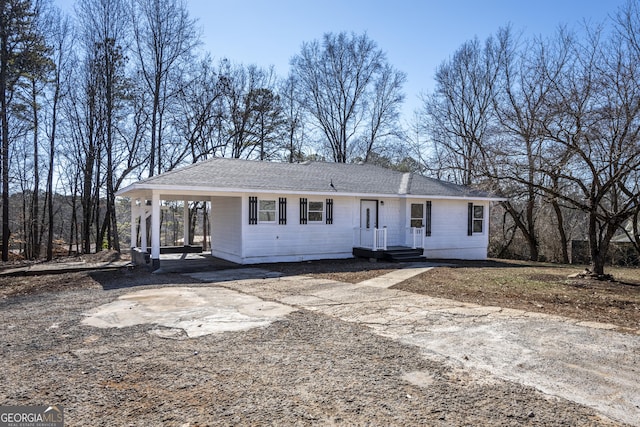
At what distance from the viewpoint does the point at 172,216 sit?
34.8 m

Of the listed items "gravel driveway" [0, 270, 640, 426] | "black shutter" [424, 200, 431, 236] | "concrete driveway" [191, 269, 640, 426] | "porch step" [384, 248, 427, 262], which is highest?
"black shutter" [424, 200, 431, 236]

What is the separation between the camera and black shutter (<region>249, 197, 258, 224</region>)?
1363 centimetres

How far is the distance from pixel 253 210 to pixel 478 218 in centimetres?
1061

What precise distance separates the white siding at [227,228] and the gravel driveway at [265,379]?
8.29 m

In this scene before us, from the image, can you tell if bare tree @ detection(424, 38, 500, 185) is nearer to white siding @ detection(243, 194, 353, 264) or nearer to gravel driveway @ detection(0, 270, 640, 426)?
white siding @ detection(243, 194, 353, 264)

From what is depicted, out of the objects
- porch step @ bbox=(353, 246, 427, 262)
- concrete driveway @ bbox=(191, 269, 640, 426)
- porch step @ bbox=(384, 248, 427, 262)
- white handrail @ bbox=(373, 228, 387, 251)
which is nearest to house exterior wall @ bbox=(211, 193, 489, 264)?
porch step @ bbox=(353, 246, 427, 262)

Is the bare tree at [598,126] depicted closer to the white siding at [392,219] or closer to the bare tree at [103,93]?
the white siding at [392,219]

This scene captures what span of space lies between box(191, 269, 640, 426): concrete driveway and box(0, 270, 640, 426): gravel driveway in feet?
0.33

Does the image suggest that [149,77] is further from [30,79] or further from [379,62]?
[379,62]

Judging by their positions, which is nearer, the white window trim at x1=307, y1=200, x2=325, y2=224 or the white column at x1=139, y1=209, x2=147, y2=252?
the white column at x1=139, y1=209, x2=147, y2=252

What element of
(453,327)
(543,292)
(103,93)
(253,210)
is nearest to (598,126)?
(543,292)

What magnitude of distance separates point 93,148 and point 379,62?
64.5ft

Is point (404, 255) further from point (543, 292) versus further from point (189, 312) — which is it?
point (189, 312)

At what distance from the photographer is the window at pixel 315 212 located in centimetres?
1491
